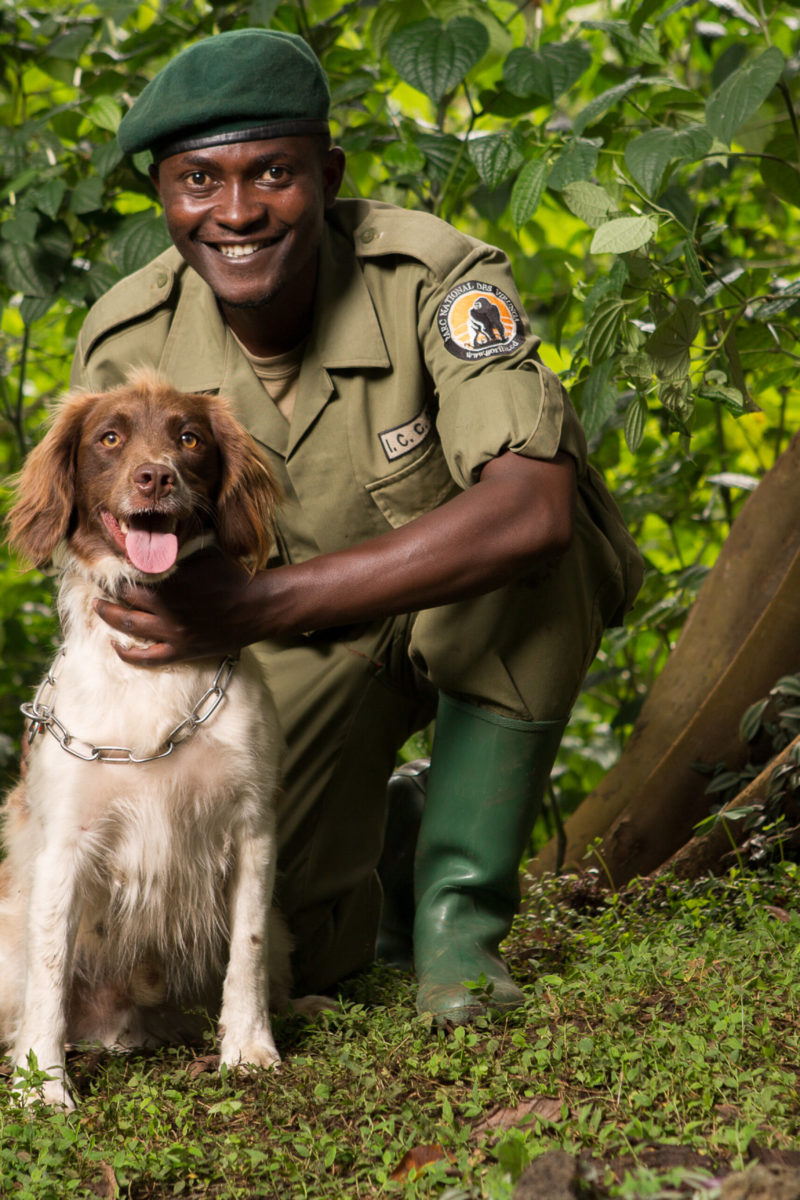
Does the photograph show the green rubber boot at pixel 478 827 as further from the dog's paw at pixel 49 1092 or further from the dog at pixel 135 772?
the dog's paw at pixel 49 1092

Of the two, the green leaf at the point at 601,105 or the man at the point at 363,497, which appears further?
the green leaf at the point at 601,105

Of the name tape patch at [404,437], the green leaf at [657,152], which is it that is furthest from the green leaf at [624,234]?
the name tape patch at [404,437]

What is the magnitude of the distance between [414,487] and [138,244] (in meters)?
1.40

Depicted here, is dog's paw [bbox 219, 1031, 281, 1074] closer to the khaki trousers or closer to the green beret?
the khaki trousers

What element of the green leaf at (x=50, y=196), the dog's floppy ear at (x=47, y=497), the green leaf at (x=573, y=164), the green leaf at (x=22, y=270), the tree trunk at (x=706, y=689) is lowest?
the tree trunk at (x=706, y=689)

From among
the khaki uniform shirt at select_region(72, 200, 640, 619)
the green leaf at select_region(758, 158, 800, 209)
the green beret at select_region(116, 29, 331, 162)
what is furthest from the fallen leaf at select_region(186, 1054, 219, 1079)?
the green leaf at select_region(758, 158, 800, 209)

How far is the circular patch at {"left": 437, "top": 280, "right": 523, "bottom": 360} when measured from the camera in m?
2.87

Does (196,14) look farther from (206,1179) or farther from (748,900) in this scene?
(206,1179)

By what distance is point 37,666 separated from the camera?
6285mm

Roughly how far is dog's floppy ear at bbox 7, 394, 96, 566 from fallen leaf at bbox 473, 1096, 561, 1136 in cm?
151

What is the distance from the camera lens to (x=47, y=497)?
2.76m

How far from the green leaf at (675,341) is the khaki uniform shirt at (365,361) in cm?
36

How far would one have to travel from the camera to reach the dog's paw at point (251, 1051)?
257 centimetres

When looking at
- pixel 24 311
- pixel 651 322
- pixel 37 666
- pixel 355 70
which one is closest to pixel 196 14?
pixel 355 70
